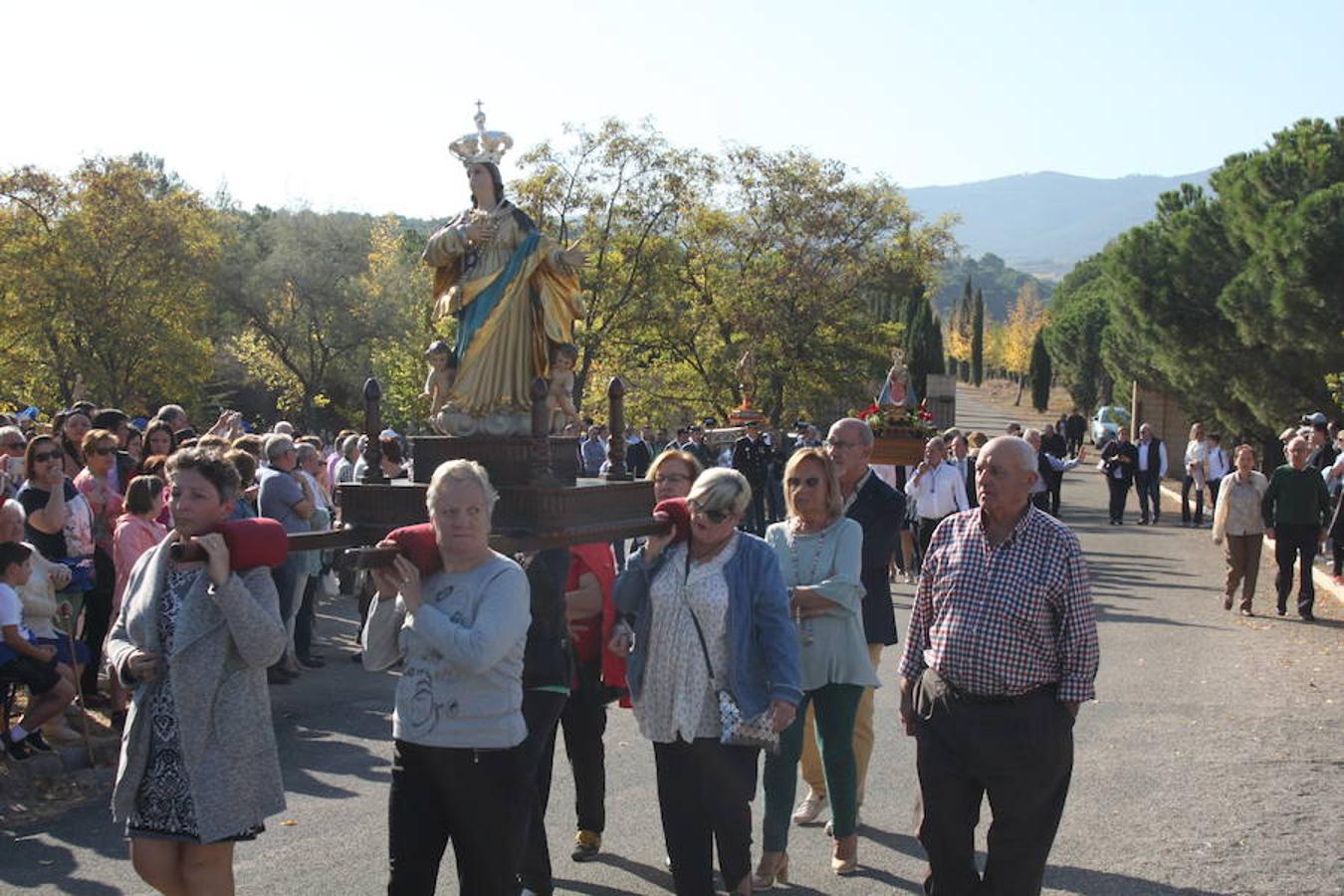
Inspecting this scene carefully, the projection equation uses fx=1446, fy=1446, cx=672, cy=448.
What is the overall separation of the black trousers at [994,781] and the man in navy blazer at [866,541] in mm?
1810

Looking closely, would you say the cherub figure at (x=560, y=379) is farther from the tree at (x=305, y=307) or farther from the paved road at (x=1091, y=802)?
the tree at (x=305, y=307)

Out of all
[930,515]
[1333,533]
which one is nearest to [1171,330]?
[1333,533]

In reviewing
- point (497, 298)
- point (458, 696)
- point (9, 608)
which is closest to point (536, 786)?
point (458, 696)

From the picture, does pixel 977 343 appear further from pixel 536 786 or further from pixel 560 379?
pixel 536 786

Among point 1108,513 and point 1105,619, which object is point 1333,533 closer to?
point 1105,619

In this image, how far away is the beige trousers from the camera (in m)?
A: 7.27

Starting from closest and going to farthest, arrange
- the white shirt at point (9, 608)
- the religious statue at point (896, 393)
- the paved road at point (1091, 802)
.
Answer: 1. the paved road at point (1091, 802)
2. the white shirt at point (9, 608)
3. the religious statue at point (896, 393)

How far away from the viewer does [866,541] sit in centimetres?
725

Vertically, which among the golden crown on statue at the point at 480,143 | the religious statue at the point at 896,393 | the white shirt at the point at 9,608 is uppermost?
the golden crown on statue at the point at 480,143

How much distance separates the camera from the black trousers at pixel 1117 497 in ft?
90.1

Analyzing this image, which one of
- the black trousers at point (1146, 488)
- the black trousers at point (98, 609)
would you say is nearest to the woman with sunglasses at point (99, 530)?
the black trousers at point (98, 609)

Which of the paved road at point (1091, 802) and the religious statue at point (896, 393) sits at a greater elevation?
the religious statue at point (896, 393)

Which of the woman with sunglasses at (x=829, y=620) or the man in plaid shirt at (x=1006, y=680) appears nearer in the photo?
the man in plaid shirt at (x=1006, y=680)

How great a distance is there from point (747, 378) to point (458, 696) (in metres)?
26.6
